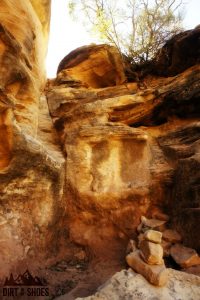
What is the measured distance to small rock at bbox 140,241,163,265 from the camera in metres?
4.59

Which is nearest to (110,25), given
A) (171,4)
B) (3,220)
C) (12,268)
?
(171,4)

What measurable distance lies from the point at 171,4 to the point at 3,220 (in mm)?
11993

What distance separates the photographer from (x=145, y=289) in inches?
165

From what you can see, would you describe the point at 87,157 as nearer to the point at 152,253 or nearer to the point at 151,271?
the point at 152,253

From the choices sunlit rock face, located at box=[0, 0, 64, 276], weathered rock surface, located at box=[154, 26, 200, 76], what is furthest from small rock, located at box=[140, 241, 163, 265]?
weathered rock surface, located at box=[154, 26, 200, 76]

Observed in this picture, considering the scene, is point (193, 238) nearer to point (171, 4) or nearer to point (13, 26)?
point (13, 26)

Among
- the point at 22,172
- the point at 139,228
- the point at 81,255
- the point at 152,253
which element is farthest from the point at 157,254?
the point at 22,172

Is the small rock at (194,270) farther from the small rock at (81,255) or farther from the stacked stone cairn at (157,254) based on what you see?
the small rock at (81,255)

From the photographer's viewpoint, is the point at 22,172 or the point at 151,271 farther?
the point at 22,172

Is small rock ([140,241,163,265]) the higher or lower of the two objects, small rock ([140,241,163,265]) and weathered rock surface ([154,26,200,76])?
the lower

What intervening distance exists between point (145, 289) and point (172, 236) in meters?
2.14

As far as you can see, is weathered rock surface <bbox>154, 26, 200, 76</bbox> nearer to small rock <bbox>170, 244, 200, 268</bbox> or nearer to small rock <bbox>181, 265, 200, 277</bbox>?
small rock <bbox>170, 244, 200, 268</bbox>

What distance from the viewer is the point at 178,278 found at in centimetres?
451

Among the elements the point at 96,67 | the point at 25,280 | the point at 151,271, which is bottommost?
the point at 25,280
